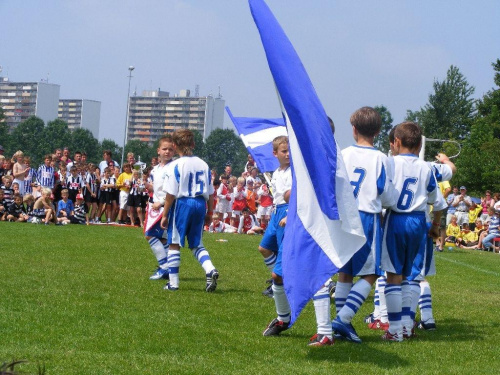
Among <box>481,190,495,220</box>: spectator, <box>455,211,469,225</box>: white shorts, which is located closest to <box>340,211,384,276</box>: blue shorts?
<box>481,190,495,220</box>: spectator

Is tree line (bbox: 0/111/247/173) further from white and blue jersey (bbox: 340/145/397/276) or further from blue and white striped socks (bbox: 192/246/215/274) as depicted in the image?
white and blue jersey (bbox: 340/145/397/276)

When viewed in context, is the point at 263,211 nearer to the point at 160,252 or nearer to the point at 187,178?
the point at 160,252

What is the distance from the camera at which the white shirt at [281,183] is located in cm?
905

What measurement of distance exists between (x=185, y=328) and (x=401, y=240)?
2095 mm

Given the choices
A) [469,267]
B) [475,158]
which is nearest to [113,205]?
[469,267]

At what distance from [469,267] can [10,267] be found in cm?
1027

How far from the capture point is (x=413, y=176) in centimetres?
757

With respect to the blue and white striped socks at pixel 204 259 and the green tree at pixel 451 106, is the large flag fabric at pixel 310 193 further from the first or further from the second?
the green tree at pixel 451 106

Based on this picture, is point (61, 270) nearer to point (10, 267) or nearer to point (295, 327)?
point (10, 267)

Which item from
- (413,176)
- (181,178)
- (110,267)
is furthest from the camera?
(110,267)

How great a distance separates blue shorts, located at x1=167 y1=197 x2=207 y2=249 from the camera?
410 inches

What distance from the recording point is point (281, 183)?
9.30 meters

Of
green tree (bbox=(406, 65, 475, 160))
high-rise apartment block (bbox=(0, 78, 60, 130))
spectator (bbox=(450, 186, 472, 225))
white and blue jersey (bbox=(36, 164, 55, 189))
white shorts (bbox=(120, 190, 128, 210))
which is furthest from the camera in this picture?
high-rise apartment block (bbox=(0, 78, 60, 130))

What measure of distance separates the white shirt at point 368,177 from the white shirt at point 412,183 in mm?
313
